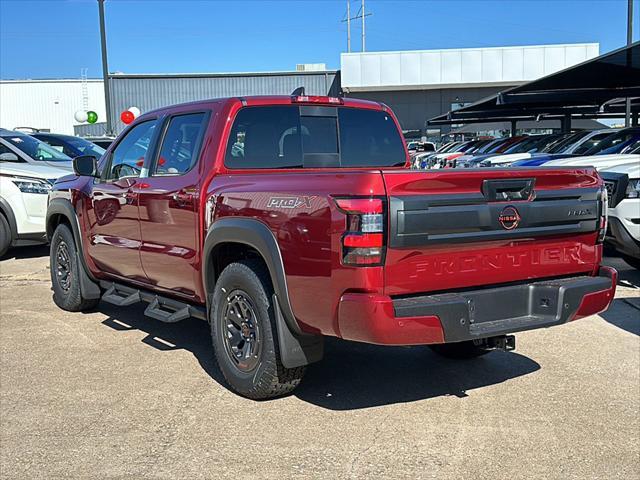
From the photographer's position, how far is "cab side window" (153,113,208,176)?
5.09 meters

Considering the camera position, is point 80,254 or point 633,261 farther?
point 633,261

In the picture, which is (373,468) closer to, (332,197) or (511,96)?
(332,197)

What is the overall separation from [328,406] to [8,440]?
188cm

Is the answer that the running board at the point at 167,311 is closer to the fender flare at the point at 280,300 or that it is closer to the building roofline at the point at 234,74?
the fender flare at the point at 280,300

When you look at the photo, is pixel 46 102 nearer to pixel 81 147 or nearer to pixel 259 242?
pixel 81 147

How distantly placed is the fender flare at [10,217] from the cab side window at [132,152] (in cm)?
433

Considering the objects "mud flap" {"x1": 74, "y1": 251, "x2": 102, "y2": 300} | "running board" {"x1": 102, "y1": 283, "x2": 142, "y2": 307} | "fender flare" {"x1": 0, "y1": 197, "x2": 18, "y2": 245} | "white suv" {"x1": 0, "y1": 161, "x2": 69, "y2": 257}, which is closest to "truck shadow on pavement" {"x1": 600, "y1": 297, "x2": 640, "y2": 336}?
"running board" {"x1": 102, "y1": 283, "x2": 142, "y2": 307}

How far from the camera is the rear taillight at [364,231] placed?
3547mm

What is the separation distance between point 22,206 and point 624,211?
7.79m

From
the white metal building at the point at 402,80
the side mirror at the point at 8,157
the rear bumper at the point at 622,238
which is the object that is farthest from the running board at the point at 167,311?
the white metal building at the point at 402,80

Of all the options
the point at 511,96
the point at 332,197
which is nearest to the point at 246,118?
the point at 332,197

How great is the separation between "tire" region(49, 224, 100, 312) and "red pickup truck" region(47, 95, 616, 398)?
3.43 feet

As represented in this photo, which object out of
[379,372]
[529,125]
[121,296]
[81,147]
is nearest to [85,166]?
[121,296]

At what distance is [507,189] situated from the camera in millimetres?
3932
